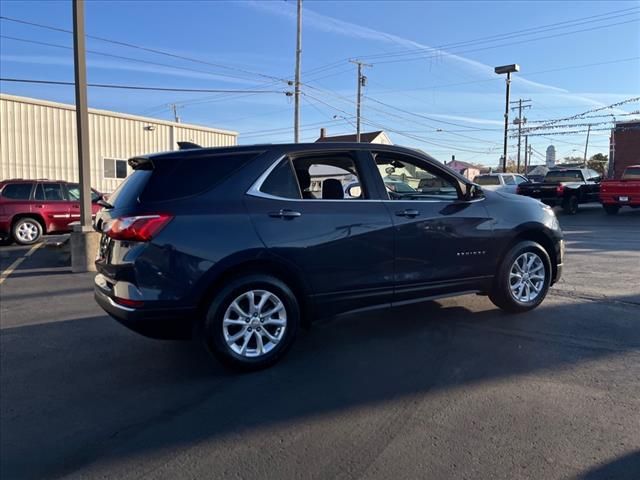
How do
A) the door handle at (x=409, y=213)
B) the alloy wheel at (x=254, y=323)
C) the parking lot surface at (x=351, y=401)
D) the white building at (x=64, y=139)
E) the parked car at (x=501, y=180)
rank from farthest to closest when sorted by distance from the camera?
1. the parked car at (x=501, y=180)
2. the white building at (x=64, y=139)
3. the door handle at (x=409, y=213)
4. the alloy wheel at (x=254, y=323)
5. the parking lot surface at (x=351, y=401)

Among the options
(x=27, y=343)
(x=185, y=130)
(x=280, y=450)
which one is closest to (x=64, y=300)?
(x=27, y=343)

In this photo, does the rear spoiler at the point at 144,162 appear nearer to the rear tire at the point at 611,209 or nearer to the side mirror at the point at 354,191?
the side mirror at the point at 354,191

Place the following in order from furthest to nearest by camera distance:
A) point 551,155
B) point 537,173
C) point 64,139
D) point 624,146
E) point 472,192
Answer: point 551,155
point 537,173
point 624,146
point 64,139
point 472,192

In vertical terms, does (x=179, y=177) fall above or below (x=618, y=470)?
above

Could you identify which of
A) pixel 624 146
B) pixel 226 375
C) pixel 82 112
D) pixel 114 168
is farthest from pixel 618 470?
pixel 624 146

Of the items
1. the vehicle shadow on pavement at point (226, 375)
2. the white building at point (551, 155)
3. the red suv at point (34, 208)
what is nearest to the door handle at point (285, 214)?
the vehicle shadow on pavement at point (226, 375)

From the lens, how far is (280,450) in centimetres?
301

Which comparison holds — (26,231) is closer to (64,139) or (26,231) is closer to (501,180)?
(64,139)

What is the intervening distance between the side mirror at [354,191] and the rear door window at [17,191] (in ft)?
38.0

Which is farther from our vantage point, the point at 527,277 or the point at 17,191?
the point at 17,191

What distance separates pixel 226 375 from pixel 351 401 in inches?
43.5

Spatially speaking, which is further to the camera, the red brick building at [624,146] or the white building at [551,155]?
the white building at [551,155]

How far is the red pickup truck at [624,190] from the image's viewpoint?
17891mm

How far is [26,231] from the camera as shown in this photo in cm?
1327
